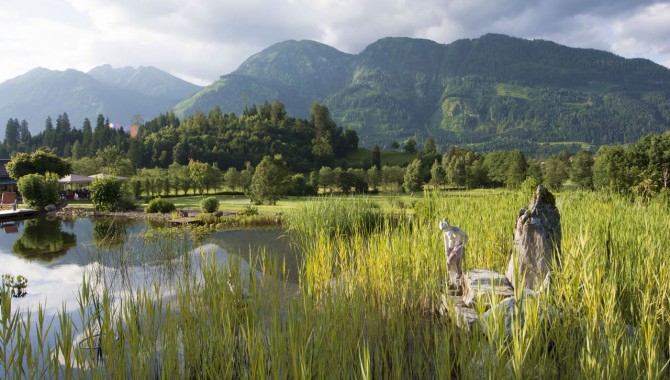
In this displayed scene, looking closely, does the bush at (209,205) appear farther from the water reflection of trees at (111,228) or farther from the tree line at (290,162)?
the tree line at (290,162)

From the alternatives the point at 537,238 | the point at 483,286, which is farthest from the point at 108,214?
the point at 537,238

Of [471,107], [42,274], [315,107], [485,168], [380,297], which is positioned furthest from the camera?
[471,107]

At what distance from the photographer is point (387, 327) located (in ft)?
11.1

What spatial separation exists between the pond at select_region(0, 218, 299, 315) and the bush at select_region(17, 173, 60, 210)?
2.91 m

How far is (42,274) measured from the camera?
9.12m

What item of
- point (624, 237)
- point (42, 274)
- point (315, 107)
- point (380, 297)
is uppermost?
point (315, 107)

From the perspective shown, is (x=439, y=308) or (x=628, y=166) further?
A: (x=628, y=166)

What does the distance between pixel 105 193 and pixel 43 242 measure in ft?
27.1

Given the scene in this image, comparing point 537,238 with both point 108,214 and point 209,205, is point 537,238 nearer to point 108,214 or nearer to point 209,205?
point 209,205

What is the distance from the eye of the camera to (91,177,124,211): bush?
21.0m

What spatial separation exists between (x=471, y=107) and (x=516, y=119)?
24.8 meters

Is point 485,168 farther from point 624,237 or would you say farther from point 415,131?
point 415,131

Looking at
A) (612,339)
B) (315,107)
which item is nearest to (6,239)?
(612,339)

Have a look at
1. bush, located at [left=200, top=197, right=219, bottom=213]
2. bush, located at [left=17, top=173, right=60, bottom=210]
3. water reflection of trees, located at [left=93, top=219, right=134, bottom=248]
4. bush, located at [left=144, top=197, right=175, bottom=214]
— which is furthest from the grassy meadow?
bush, located at [left=17, top=173, right=60, bottom=210]
